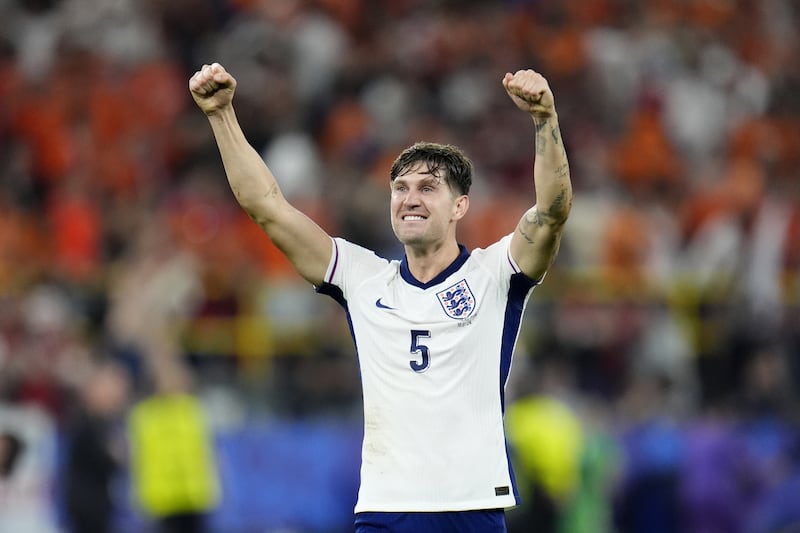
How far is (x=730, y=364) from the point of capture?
1416cm

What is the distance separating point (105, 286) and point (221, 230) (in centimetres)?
128

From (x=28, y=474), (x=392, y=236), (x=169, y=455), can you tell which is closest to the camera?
(x=28, y=474)

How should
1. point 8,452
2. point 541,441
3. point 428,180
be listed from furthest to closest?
point 541,441 → point 8,452 → point 428,180

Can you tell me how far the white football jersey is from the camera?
5.70 m

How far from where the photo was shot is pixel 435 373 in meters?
5.82

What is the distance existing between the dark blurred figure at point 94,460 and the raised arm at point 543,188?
6020 mm

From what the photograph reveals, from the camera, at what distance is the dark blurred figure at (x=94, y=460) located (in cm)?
1117

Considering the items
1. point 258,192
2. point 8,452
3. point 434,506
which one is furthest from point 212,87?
point 8,452

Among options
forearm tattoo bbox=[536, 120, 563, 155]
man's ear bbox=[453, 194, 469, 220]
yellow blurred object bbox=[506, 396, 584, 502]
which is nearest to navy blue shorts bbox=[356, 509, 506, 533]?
man's ear bbox=[453, 194, 469, 220]

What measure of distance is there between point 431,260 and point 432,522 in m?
1.05

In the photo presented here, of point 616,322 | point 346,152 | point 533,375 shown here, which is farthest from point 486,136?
point 533,375

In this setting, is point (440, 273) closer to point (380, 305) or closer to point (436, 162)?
point (380, 305)

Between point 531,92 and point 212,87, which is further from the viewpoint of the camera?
point 212,87

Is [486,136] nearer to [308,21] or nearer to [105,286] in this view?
[308,21]
